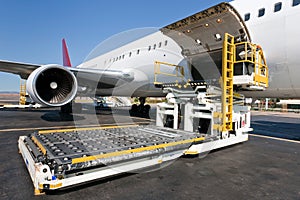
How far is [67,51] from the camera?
74.4 ft

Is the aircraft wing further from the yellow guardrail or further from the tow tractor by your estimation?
the yellow guardrail

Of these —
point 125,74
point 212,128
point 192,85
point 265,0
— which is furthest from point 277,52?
point 125,74

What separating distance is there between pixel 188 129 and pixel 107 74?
5.29 meters

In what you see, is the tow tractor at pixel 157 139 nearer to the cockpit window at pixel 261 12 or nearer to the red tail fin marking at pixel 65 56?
the cockpit window at pixel 261 12

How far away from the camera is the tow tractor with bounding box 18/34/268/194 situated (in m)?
2.20

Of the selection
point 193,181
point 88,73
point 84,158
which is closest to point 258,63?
point 193,181

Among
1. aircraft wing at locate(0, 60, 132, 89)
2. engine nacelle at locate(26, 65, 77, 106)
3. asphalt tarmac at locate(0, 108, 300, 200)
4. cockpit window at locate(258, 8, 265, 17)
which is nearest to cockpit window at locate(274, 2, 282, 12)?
cockpit window at locate(258, 8, 265, 17)

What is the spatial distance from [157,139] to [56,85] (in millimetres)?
4422

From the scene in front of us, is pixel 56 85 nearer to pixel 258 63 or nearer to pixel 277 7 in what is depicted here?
pixel 258 63

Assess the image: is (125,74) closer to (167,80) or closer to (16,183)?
(167,80)

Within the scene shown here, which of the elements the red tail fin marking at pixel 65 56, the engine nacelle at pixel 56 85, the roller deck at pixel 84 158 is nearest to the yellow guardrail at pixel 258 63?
the roller deck at pixel 84 158

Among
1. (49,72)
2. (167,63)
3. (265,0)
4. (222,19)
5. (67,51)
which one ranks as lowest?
(49,72)

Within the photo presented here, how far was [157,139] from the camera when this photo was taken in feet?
11.3

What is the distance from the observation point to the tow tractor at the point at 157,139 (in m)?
2.20
